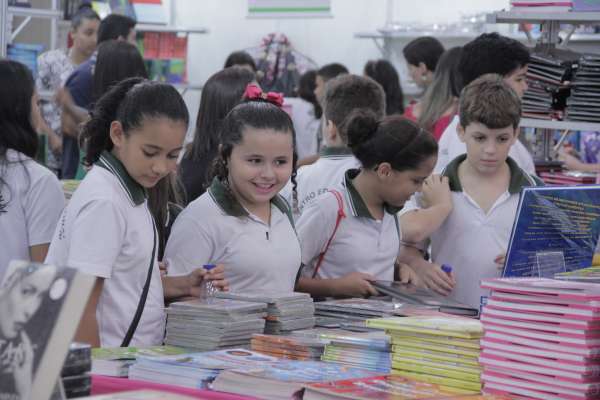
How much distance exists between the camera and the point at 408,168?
3.34m

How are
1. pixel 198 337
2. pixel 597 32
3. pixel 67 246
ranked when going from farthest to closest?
pixel 597 32, pixel 67 246, pixel 198 337

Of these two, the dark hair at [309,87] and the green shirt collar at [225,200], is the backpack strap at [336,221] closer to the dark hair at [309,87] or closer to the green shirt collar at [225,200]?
the green shirt collar at [225,200]

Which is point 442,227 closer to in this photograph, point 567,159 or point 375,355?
point 375,355

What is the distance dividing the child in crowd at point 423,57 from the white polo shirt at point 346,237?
348cm

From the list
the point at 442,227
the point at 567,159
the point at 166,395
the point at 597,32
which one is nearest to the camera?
the point at 166,395

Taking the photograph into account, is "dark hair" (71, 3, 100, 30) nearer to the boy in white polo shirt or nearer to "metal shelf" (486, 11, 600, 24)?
"metal shelf" (486, 11, 600, 24)

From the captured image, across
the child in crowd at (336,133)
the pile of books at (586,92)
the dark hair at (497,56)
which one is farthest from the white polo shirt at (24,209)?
the pile of books at (586,92)

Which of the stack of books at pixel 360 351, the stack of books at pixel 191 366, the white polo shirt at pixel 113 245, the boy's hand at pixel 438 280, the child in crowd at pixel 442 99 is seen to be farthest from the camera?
the child in crowd at pixel 442 99

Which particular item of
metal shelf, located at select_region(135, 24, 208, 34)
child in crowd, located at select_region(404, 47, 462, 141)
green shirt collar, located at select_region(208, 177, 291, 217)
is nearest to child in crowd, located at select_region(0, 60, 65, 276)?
green shirt collar, located at select_region(208, 177, 291, 217)

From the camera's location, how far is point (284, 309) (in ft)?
8.23

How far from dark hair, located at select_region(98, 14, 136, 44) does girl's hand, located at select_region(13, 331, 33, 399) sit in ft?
15.5

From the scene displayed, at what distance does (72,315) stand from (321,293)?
190 centimetres

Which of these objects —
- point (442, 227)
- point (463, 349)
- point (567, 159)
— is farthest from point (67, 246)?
point (567, 159)

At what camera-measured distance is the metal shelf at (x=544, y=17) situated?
4367 mm
